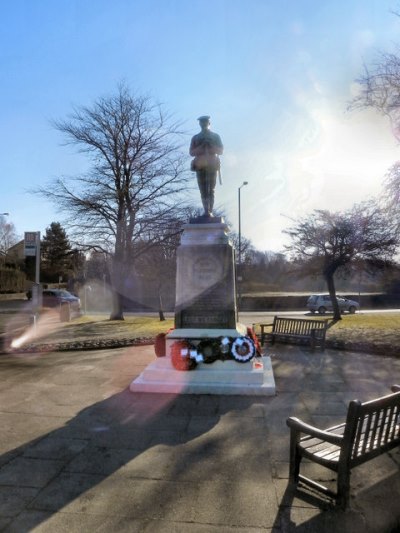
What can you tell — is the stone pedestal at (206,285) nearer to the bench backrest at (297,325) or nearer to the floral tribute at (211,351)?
the floral tribute at (211,351)

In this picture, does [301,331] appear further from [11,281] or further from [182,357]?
[11,281]

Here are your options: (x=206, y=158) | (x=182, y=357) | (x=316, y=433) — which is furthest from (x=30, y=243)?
(x=316, y=433)

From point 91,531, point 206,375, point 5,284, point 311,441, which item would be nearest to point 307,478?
point 311,441

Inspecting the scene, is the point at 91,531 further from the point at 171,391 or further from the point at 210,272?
the point at 210,272

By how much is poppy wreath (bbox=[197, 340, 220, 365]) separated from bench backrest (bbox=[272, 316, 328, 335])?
231 inches

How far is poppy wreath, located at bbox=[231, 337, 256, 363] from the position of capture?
23.6ft

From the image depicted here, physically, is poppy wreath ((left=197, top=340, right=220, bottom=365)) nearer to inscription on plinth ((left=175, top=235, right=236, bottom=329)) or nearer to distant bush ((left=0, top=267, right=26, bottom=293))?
inscription on plinth ((left=175, top=235, right=236, bottom=329))

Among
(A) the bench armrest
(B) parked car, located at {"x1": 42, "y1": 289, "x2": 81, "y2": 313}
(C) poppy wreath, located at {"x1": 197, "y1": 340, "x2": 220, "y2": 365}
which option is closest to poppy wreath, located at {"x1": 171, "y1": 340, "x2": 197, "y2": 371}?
(C) poppy wreath, located at {"x1": 197, "y1": 340, "x2": 220, "y2": 365}

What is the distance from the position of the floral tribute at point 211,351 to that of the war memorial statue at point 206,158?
2.54 metres

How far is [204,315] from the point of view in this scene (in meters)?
7.87

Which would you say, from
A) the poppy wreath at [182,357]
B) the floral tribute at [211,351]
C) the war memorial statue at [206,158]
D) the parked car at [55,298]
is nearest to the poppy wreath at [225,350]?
the floral tribute at [211,351]

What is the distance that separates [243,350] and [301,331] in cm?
597

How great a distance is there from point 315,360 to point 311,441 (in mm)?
6430

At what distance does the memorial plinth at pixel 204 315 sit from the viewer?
7074mm
